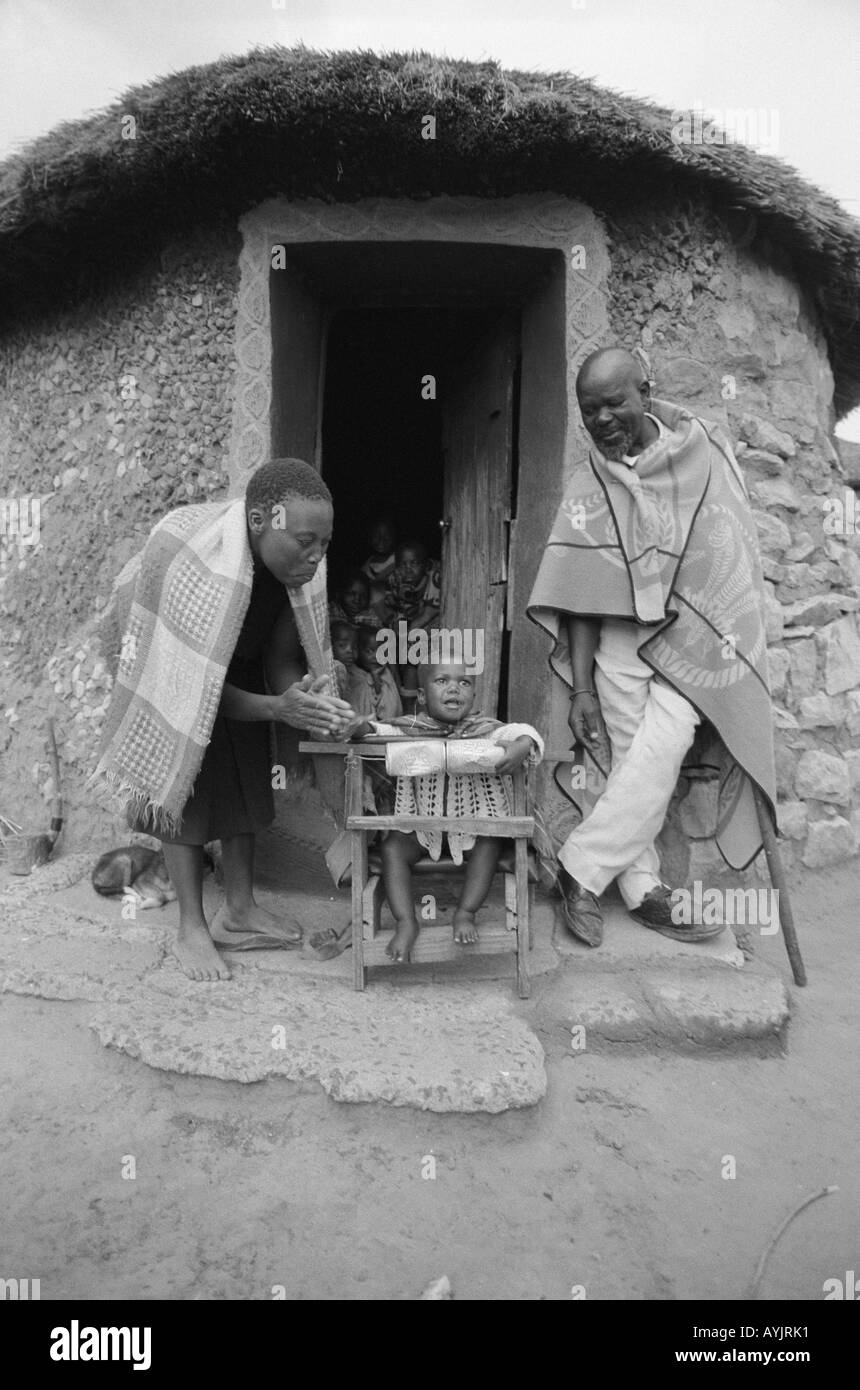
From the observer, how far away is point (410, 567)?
5609mm

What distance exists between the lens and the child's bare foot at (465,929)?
2.55m

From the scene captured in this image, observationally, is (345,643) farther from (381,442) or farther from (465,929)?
(465,929)

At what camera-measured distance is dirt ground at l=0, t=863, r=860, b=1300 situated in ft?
5.62

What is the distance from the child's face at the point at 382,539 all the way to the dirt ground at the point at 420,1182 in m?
3.81

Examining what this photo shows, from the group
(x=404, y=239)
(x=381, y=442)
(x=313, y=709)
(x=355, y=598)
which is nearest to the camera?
(x=313, y=709)

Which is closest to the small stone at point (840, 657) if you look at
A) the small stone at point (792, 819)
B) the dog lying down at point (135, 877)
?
the small stone at point (792, 819)

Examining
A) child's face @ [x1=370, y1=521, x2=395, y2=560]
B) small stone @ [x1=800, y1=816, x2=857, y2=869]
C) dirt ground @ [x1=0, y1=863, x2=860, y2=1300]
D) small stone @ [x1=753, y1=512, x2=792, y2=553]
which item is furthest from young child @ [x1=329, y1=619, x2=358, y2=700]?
dirt ground @ [x1=0, y1=863, x2=860, y2=1300]

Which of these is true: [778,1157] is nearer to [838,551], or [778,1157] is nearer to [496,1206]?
[496,1206]

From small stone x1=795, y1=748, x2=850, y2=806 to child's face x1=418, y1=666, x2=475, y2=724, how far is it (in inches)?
63.5

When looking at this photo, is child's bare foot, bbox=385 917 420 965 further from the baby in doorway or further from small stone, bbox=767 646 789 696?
the baby in doorway

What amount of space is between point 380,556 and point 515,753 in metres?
3.44

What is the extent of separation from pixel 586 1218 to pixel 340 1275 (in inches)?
21.1

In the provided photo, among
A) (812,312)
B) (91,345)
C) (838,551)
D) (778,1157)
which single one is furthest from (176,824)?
(812,312)

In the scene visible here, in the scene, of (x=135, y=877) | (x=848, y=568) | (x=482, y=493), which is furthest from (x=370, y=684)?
(x=848, y=568)
